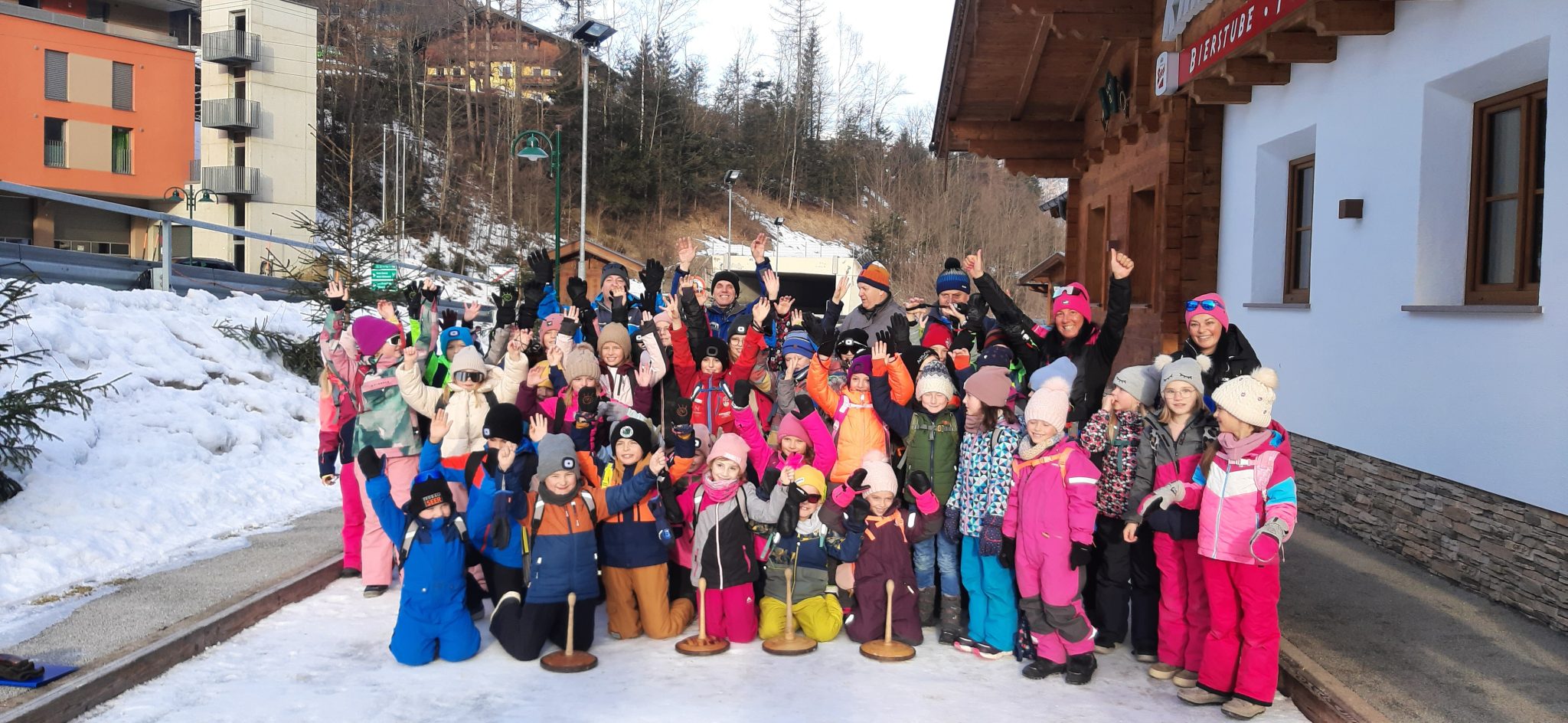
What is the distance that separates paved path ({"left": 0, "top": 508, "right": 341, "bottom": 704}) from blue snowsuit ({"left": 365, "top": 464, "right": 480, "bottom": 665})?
3.97 feet

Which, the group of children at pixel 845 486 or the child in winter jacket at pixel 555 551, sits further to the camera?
the child in winter jacket at pixel 555 551

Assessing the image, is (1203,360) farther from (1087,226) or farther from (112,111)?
(112,111)

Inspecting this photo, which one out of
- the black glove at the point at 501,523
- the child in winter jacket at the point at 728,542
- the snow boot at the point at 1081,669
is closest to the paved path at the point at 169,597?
the black glove at the point at 501,523

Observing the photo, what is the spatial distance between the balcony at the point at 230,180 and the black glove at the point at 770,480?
39841 mm

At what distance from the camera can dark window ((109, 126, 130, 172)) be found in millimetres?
37375

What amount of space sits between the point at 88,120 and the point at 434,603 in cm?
3918

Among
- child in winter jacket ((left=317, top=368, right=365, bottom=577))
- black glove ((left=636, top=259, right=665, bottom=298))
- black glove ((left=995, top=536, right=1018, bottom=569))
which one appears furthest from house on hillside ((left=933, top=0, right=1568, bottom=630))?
child in winter jacket ((left=317, top=368, right=365, bottom=577))

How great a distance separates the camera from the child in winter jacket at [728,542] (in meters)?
5.35

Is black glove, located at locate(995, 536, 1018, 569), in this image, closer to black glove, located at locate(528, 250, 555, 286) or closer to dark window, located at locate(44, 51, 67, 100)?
→ black glove, located at locate(528, 250, 555, 286)

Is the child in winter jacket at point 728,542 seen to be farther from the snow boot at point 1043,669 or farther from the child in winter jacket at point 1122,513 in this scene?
the child in winter jacket at point 1122,513

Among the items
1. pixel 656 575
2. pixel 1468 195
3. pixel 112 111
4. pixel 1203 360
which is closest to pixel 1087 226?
pixel 1468 195

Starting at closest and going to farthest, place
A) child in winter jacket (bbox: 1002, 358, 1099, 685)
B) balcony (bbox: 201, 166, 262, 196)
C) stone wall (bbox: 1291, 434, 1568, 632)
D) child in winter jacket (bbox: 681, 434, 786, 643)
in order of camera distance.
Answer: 1. child in winter jacket (bbox: 1002, 358, 1099, 685)
2. stone wall (bbox: 1291, 434, 1568, 632)
3. child in winter jacket (bbox: 681, 434, 786, 643)
4. balcony (bbox: 201, 166, 262, 196)

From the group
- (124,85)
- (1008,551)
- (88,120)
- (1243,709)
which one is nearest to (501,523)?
(1008,551)

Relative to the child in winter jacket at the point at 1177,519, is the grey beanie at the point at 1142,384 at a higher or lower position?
higher
